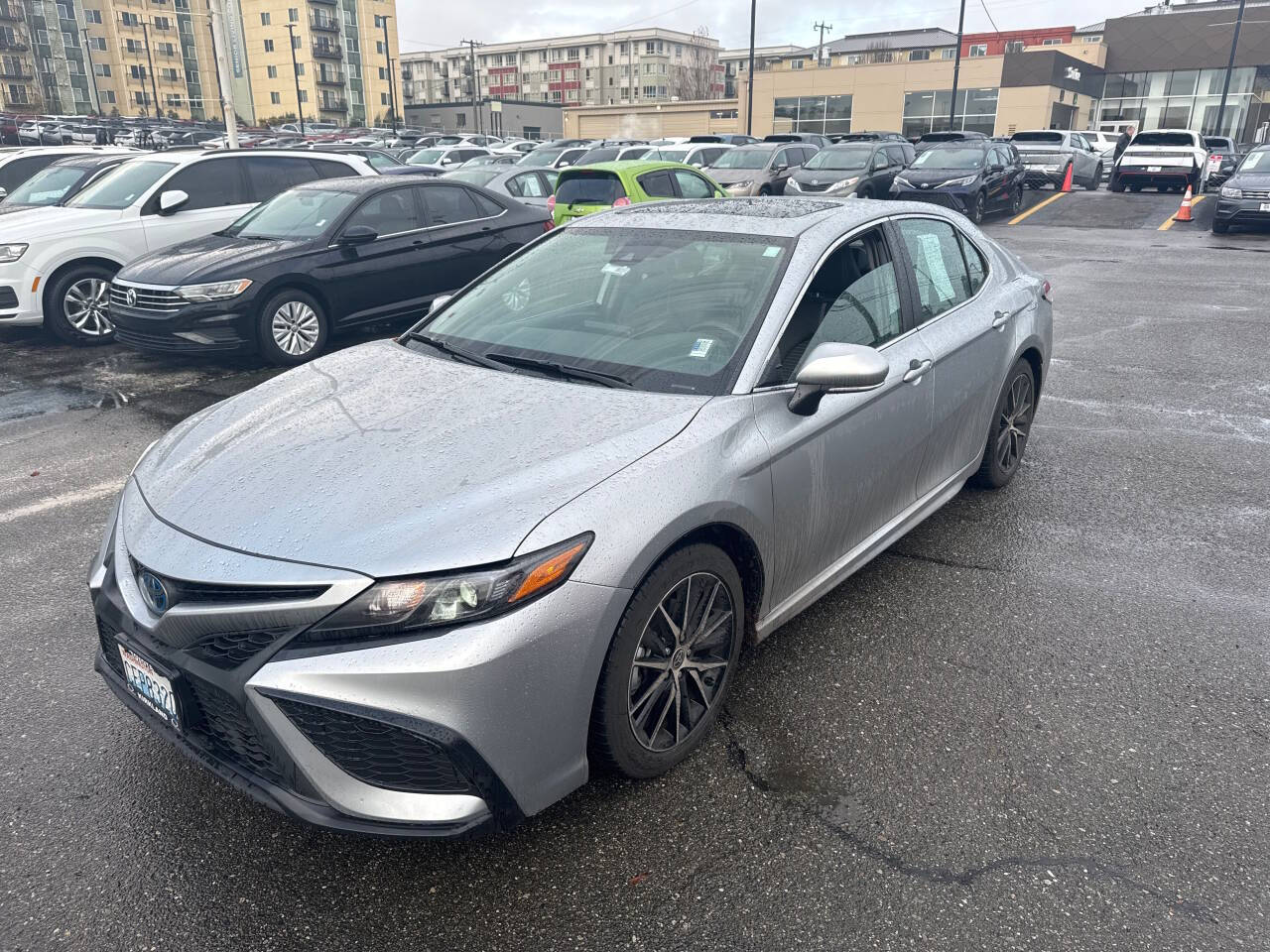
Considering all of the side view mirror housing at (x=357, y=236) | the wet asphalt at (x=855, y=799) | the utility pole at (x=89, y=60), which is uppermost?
the utility pole at (x=89, y=60)

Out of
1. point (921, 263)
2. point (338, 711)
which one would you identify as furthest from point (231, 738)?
point (921, 263)

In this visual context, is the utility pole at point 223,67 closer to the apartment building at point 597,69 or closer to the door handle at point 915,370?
the door handle at point 915,370

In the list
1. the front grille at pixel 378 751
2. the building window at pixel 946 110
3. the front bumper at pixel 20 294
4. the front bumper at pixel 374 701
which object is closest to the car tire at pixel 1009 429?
the front bumper at pixel 374 701

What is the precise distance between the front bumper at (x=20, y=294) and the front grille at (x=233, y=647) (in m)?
8.16

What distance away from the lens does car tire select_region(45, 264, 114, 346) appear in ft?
29.5

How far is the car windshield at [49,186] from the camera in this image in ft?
36.8

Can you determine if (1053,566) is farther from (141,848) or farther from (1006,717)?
(141,848)

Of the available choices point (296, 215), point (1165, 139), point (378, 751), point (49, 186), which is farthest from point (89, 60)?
point (378, 751)

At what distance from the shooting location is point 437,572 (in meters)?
2.22

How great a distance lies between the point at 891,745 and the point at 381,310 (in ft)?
22.4

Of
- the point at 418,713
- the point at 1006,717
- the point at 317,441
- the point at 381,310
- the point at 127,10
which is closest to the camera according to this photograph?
the point at 418,713

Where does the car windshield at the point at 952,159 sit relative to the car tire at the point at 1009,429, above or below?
above

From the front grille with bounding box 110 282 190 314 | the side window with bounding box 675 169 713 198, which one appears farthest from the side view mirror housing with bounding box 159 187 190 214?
the side window with bounding box 675 169 713 198

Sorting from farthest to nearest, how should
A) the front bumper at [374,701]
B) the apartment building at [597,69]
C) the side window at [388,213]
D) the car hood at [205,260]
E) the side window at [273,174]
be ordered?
1. the apartment building at [597,69]
2. the side window at [273,174]
3. the side window at [388,213]
4. the car hood at [205,260]
5. the front bumper at [374,701]
